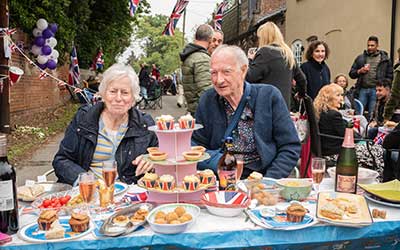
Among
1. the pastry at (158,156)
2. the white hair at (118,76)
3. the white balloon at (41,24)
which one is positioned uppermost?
the white balloon at (41,24)

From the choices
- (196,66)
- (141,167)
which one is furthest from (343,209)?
(196,66)

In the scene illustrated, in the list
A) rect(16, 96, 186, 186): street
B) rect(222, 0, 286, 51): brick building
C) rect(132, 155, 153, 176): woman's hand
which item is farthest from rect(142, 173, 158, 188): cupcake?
rect(222, 0, 286, 51): brick building

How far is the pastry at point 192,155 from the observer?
188 centimetres

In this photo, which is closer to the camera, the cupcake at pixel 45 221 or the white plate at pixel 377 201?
the cupcake at pixel 45 221

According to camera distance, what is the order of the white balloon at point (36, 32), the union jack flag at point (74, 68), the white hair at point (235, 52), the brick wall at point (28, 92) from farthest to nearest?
the union jack flag at point (74, 68) → the white balloon at point (36, 32) → the brick wall at point (28, 92) → the white hair at point (235, 52)

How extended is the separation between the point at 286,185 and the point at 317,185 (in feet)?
0.94

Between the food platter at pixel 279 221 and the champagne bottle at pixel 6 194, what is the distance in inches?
38.6

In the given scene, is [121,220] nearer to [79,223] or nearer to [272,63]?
[79,223]

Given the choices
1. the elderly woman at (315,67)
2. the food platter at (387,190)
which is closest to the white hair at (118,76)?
the food platter at (387,190)

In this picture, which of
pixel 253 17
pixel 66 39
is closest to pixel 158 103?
pixel 66 39

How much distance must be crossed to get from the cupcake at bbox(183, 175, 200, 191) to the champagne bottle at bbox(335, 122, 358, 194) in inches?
29.9

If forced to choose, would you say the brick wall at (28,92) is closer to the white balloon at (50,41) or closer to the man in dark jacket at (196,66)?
the white balloon at (50,41)

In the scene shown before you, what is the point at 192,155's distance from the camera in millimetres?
1901

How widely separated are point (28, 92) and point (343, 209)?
10.6 meters
